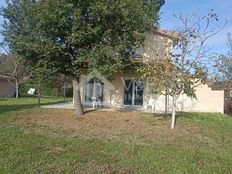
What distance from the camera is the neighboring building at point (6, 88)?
138 ft

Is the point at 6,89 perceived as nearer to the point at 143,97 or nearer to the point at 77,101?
the point at 143,97

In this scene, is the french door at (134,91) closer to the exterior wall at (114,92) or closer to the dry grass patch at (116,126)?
the exterior wall at (114,92)

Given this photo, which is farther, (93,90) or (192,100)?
(93,90)

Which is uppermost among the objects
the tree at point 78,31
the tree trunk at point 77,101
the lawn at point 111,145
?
the tree at point 78,31

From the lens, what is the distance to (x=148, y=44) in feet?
67.2

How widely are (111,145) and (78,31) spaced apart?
255 inches

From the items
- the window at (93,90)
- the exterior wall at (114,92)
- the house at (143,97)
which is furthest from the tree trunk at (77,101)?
the window at (93,90)

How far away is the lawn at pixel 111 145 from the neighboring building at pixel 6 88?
91.2 ft

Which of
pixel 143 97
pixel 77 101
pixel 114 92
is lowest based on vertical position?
pixel 77 101

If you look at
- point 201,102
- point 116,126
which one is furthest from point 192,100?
point 116,126

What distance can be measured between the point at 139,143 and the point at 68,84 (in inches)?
1440

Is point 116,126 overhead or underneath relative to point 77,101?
underneath

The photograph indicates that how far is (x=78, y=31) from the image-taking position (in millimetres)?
14586

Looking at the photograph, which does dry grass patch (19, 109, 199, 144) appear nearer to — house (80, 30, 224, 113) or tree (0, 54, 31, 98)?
house (80, 30, 224, 113)
